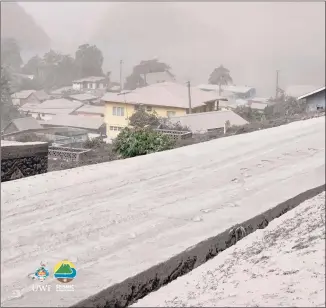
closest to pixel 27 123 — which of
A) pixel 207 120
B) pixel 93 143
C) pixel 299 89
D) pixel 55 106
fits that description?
pixel 55 106

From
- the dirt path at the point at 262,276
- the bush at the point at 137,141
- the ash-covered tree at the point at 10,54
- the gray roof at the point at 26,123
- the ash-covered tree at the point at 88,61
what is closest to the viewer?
the dirt path at the point at 262,276

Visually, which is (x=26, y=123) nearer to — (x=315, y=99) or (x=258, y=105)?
(x=258, y=105)

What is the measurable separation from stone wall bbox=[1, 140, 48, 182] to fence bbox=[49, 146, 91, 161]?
4.5 inches

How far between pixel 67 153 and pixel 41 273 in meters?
0.84

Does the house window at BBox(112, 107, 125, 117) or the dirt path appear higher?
the house window at BBox(112, 107, 125, 117)

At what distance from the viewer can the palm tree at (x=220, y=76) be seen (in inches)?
42.8

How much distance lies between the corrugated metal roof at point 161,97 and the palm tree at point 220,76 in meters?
0.22

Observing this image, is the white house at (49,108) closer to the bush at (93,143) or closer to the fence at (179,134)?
the bush at (93,143)

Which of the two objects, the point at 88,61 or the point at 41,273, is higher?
the point at 88,61

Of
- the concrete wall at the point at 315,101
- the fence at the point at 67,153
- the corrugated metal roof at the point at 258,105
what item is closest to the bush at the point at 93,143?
the fence at the point at 67,153

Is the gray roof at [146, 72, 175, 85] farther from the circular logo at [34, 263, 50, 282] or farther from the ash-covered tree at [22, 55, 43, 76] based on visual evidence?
the circular logo at [34, 263, 50, 282]

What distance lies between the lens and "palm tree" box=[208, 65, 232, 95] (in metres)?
1.09

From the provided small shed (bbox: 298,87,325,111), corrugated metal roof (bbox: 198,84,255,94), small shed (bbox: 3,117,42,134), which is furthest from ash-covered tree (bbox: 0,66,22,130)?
small shed (bbox: 298,87,325,111)

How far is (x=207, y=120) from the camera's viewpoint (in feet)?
5.02
